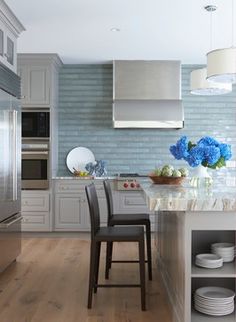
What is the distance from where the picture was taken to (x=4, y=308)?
10.6 feet

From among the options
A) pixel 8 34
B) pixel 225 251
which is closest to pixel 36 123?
pixel 8 34

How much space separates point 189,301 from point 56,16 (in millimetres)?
3245

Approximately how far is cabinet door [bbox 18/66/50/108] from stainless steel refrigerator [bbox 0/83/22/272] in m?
1.62

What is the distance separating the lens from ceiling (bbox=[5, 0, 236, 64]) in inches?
164

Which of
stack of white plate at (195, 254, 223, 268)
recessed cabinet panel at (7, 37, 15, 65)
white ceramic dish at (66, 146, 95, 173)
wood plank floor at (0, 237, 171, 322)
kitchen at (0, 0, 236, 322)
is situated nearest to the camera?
stack of white plate at (195, 254, 223, 268)

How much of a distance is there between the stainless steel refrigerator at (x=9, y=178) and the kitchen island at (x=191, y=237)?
165 cm

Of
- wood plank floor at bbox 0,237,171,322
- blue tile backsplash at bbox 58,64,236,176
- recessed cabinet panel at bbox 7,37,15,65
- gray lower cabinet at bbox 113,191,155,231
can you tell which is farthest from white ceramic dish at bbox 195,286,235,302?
blue tile backsplash at bbox 58,64,236,176

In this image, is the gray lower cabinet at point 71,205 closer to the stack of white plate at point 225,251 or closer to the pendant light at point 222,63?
the pendant light at point 222,63

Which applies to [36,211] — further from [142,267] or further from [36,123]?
[142,267]

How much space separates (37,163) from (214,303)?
405 cm

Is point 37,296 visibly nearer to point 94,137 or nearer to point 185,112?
point 94,137

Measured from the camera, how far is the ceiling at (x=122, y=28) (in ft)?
13.7

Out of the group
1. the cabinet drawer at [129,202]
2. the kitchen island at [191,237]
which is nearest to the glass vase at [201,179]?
the kitchen island at [191,237]

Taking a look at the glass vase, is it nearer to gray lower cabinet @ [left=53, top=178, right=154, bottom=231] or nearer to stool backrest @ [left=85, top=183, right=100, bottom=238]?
stool backrest @ [left=85, top=183, right=100, bottom=238]
